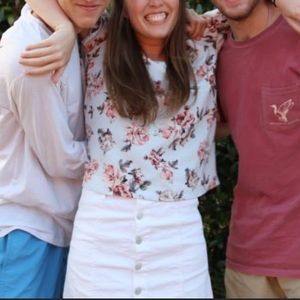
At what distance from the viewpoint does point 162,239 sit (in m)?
2.56

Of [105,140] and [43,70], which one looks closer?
[43,70]

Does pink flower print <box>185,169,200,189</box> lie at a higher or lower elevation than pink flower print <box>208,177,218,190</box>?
→ higher

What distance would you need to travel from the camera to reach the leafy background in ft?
11.4

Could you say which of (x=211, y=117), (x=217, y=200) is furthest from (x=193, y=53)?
(x=217, y=200)

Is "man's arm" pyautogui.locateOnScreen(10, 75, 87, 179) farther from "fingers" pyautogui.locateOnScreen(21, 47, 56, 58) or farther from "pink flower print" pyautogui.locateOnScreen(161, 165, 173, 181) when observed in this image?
"pink flower print" pyautogui.locateOnScreen(161, 165, 173, 181)

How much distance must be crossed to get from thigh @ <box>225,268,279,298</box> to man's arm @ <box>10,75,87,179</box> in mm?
707

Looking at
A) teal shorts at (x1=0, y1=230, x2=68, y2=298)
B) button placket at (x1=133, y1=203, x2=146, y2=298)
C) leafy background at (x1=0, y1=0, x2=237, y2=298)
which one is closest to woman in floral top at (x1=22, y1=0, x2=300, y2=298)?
button placket at (x1=133, y1=203, x2=146, y2=298)

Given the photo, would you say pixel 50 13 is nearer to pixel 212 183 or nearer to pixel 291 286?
pixel 212 183

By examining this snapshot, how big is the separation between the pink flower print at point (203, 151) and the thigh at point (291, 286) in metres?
0.51

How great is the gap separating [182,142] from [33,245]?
1.97 ft

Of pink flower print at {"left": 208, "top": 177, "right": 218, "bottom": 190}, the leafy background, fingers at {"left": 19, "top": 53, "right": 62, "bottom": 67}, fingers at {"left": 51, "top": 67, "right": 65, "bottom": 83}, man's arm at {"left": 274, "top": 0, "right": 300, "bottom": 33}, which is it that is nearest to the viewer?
fingers at {"left": 19, "top": 53, "right": 62, "bottom": 67}

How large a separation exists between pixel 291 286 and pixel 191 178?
0.53 metres

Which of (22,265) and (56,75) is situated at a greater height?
(56,75)

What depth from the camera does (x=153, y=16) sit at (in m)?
2.62
